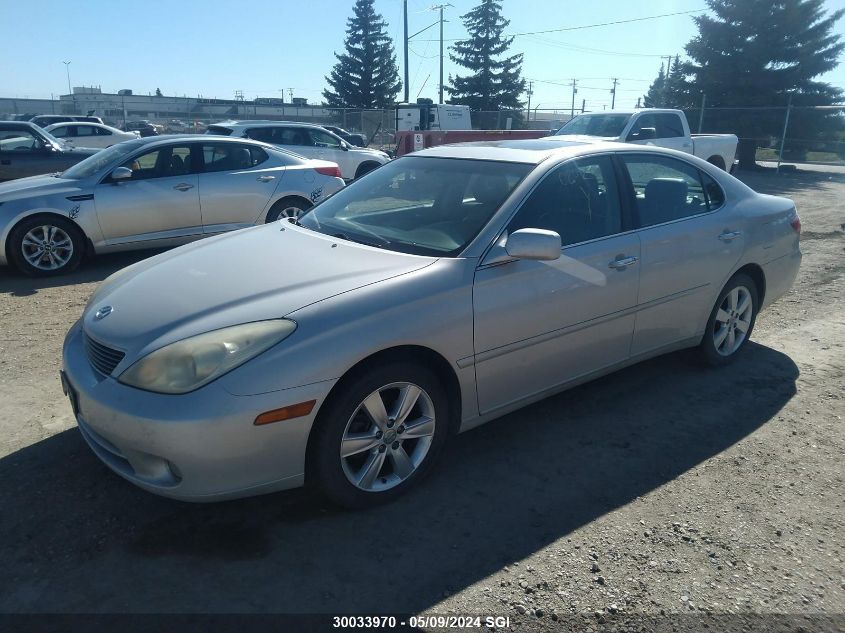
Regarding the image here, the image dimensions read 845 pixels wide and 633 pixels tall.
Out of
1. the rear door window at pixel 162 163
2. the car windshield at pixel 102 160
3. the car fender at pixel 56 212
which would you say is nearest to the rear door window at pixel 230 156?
the rear door window at pixel 162 163

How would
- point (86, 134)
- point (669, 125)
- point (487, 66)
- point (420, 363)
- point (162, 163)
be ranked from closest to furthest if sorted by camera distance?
point (420, 363) → point (162, 163) → point (669, 125) → point (86, 134) → point (487, 66)

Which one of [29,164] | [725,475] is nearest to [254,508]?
[725,475]

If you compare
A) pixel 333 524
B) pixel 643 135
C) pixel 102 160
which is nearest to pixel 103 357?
pixel 333 524

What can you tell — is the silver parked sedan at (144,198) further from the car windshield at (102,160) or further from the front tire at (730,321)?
the front tire at (730,321)

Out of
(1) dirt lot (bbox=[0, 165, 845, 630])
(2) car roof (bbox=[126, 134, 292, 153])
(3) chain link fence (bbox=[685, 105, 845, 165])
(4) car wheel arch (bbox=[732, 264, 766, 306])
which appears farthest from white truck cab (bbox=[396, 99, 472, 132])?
(1) dirt lot (bbox=[0, 165, 845, 630])

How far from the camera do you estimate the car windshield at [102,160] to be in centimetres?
747

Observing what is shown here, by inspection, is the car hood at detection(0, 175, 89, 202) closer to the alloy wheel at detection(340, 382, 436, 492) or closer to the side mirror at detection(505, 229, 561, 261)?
the alloy wheel at detection(340, 382, 436, 492)

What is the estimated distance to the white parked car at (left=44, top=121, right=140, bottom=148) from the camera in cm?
2014

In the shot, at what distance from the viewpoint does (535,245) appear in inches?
125

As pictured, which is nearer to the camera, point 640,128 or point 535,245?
point 535,245

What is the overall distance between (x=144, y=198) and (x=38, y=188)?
1067 mm

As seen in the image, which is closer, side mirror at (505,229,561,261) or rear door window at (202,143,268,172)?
side mirror at (505,229,561,261)

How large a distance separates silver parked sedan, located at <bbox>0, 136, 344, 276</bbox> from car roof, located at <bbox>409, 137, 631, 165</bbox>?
346 centimetres

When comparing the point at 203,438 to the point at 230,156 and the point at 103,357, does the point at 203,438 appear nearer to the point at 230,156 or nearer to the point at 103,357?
the point at 103,357
